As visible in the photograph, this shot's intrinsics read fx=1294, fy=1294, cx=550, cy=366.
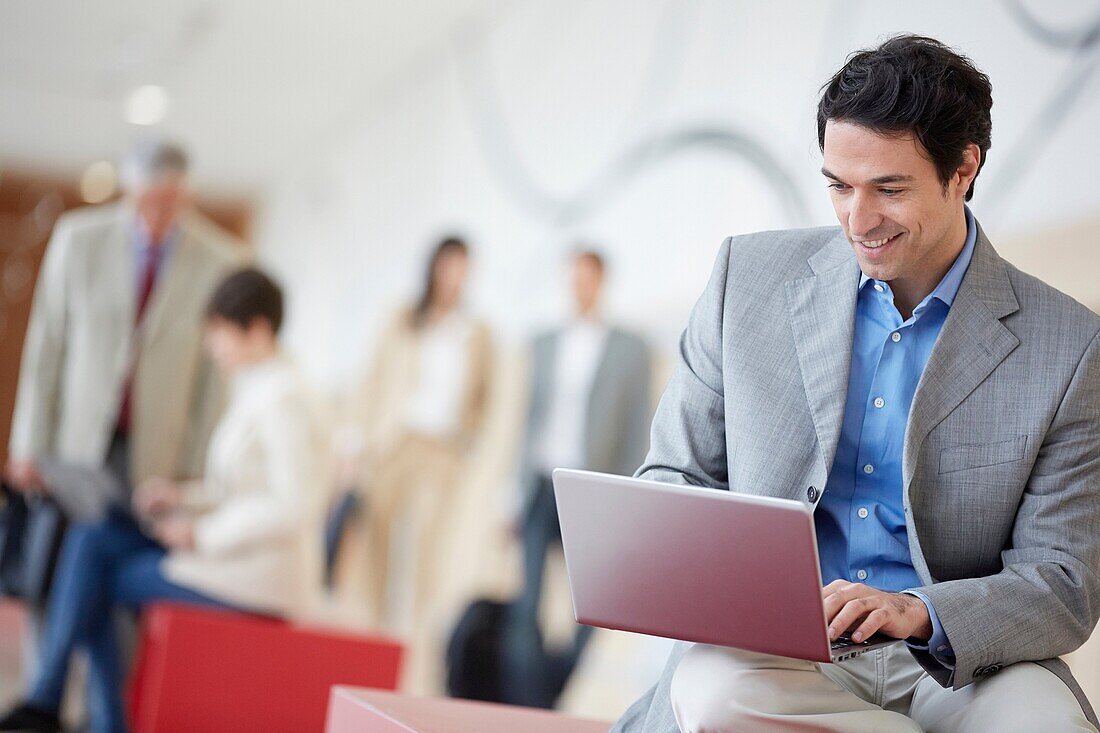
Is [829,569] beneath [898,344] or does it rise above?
beneath

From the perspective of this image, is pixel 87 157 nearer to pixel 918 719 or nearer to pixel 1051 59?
pixel 1051 59

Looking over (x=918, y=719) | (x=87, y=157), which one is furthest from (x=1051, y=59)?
(x=87, y=157)

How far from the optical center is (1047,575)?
1426 mm

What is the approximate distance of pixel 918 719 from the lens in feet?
4.78

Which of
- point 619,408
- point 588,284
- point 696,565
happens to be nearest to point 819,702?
point 696,565

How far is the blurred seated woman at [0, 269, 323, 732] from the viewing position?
10.3 feet

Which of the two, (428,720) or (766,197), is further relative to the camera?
(766,197)

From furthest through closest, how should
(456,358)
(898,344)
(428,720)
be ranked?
(456,358), (428,720), (898,344)

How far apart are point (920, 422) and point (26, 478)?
Result: 2812mm

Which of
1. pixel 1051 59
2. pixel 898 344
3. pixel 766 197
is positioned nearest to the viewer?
pixel 898 344

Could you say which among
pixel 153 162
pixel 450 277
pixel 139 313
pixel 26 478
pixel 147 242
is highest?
pixel 450 277

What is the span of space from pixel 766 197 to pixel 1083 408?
107 inches

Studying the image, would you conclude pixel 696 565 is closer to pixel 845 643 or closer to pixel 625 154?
pixel 845 643

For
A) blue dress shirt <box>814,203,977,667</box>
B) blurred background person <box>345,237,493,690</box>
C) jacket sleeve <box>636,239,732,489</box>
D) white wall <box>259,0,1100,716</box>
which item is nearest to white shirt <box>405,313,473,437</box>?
blurred background person <box>345,237,493,690</box>
